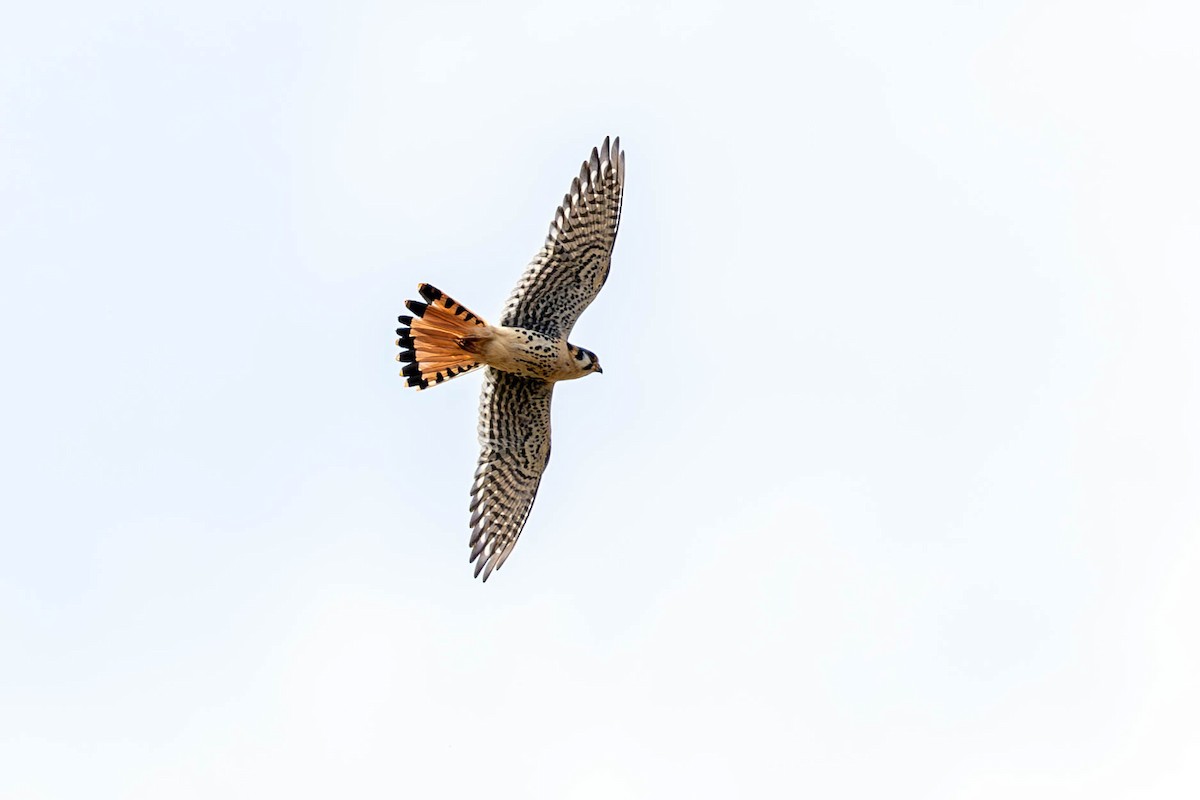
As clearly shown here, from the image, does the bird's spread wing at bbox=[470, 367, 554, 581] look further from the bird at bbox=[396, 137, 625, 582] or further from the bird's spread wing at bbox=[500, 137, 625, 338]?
the bird's spread wing at bbox=[500, 137, 625, 338]

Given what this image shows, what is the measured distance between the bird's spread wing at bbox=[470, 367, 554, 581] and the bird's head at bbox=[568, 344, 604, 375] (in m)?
0.50

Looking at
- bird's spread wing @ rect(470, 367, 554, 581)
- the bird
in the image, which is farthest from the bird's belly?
bird's spread wing @ rect(470, 367, 554, 581)

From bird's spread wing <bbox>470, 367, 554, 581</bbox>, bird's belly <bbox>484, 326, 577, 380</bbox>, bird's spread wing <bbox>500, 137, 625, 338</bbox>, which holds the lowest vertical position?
bird's spread wing <bbox>470, 367, 554, 581</bbox>

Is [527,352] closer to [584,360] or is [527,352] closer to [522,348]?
[522,348]

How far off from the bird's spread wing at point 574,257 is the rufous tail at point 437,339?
1.84 feet

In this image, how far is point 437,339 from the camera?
1912cm

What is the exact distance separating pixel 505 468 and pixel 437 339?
1.97 meters

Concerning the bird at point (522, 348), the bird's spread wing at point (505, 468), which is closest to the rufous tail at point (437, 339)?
the bird at point (522, 348)

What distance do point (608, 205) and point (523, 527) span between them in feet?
11.4

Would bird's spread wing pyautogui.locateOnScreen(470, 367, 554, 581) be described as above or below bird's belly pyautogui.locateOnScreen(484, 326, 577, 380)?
below

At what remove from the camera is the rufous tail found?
739 inches

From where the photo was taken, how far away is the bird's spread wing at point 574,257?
19531mm

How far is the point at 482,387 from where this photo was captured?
66.5 ft

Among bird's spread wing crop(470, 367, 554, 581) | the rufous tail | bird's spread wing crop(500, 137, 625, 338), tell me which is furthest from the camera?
bird's spread wing crop(470, 367, 554, 581)
